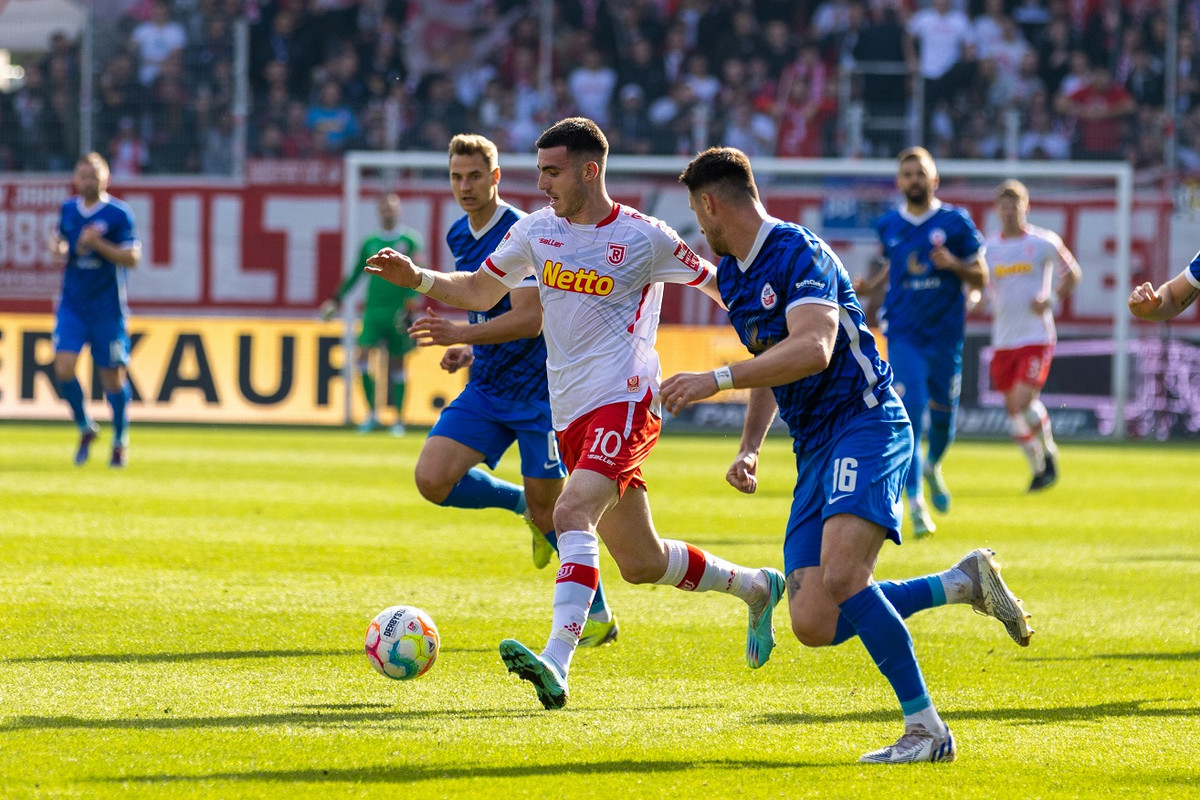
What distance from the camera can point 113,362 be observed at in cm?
1441

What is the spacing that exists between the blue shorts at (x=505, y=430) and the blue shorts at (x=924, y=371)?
4305 millimetres

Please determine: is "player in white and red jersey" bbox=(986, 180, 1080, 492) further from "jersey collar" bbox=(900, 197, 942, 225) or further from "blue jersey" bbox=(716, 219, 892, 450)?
"blue jersey" bbox=(716, 219, 892, 450)

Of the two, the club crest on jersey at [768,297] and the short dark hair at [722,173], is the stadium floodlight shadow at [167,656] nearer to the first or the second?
the club crest on jersey at [768,297]

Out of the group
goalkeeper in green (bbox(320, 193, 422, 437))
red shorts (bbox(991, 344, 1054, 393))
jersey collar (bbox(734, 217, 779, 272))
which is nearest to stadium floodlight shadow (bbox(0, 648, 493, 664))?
jersey collar (bbox(734, 217, 779, 272))

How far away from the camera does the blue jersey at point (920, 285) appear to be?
1127 cm

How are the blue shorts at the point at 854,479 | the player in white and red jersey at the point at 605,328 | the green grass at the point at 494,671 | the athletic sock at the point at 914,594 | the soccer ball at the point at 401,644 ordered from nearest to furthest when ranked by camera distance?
1. the green grass at the point at 494,671
2. the blue shorts at the point at 854,479
3. the athletic sock at the point at 914,594
4. the soccer ball at the point at 401,644
5. the player in white and red jersey at the point at 605,328

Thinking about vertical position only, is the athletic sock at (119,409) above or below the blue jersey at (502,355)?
below

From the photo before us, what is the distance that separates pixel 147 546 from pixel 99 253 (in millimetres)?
5115

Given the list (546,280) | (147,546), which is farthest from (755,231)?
(147,546)

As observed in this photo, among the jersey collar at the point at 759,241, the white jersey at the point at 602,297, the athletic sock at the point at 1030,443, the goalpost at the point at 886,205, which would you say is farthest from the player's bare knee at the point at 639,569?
the goalpost at the point at 886,205

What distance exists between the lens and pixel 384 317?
19562mm

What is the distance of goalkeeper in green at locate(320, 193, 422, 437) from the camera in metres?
19.1

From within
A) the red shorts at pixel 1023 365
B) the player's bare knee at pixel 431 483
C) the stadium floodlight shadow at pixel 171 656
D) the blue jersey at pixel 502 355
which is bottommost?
the stadium floodlight shadow at pixel 171 656

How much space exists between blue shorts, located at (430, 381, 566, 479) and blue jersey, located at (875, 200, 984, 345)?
15.2 feet
